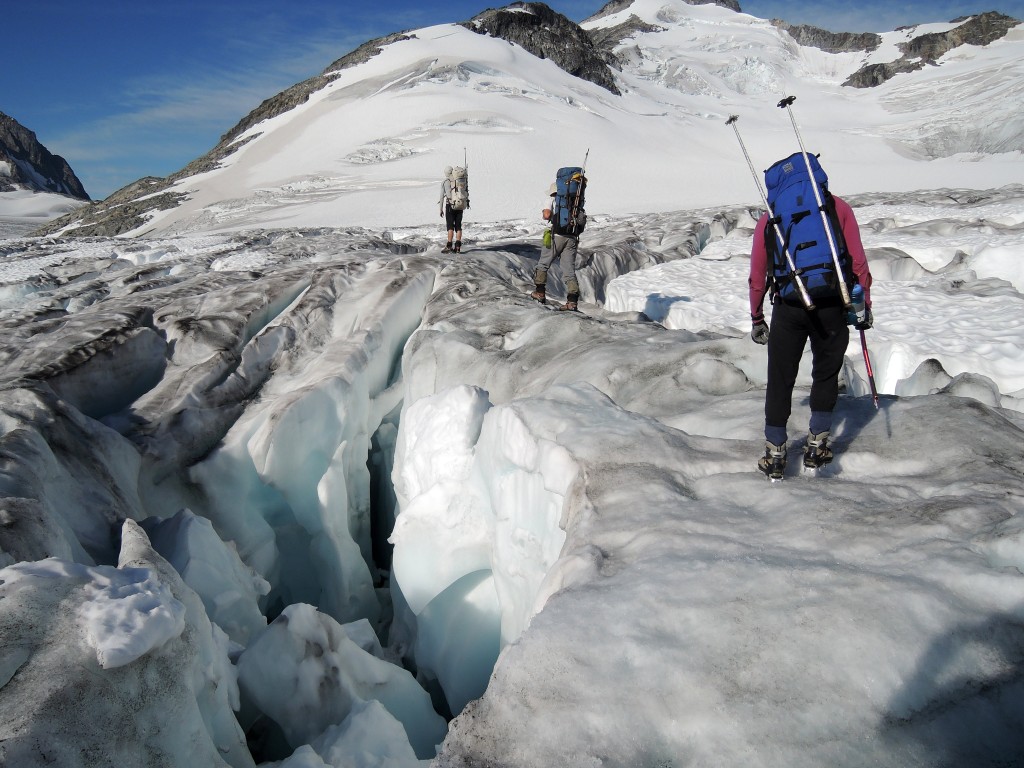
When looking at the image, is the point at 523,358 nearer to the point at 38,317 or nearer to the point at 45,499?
the point at 45,499

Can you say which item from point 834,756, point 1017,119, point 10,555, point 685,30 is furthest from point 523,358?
point 685,30

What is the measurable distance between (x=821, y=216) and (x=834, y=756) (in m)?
2.28

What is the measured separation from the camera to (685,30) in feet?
231

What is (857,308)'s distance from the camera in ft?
9.38

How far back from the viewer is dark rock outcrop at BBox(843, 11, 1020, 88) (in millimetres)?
54750

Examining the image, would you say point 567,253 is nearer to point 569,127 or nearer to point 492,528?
point 492,528

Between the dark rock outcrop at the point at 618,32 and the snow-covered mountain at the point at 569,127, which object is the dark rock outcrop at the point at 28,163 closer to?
the snow-covered mountain at the point at 569,127

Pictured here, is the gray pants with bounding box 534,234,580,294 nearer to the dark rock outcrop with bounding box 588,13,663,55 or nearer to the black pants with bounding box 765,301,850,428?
the black pants with bounding box 765,301,850,428

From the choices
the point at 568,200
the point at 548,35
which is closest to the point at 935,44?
the point at 548,35

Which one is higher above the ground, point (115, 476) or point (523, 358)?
point (523, 358)

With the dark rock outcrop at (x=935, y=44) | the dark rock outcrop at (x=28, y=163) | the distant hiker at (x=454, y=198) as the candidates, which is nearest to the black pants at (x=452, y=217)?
the distant hiker at (x=454, y=198)

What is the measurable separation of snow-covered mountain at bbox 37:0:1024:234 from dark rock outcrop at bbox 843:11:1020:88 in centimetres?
17

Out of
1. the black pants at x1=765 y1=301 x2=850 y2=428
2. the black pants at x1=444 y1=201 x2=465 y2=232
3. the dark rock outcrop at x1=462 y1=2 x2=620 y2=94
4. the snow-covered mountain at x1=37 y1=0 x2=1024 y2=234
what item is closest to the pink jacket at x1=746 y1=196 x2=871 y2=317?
the black pants at x1=765 y1=301 x2=850 y2=428

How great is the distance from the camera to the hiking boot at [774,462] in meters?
2.89
